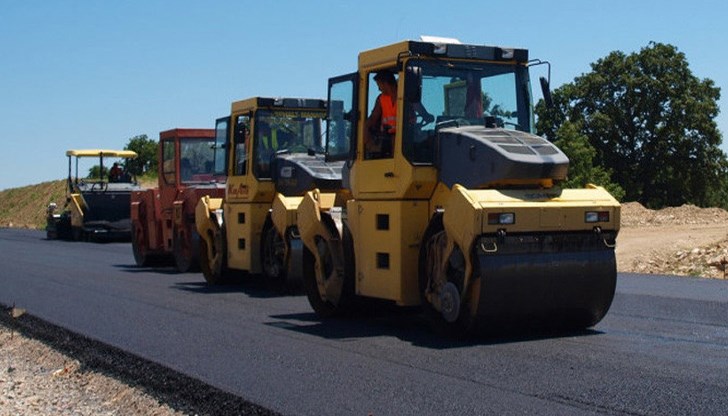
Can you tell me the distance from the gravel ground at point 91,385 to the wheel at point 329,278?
2427mm

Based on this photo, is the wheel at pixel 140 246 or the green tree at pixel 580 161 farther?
the green tree at pixel 580 161

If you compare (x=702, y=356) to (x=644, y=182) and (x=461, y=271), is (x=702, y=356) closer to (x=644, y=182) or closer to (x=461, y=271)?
(x=461, y=271)

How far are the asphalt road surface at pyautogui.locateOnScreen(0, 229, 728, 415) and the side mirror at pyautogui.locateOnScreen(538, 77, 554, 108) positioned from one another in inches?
81.7

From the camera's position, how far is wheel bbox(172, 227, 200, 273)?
1837 cm

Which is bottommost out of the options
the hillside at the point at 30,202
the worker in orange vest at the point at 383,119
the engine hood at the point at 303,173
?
the hillside at the point at 30,202

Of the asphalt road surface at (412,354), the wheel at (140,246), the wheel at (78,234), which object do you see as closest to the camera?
the asphalt road surface at (412,354)

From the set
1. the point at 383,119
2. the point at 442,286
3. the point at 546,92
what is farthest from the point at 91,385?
the point at 546,92

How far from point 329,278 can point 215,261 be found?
200 inches

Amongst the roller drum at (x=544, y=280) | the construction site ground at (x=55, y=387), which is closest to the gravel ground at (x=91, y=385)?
the construction site ground at (x=55, y=387)

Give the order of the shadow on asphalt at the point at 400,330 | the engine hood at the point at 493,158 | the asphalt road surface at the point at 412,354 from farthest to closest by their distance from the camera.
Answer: the shadow on asphalt at the point at 400,330, the engine hood at the point at 493,158, the asphalt road surface at the point at 412,354

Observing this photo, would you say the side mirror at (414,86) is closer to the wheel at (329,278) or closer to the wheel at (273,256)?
the wheel at (329,278)

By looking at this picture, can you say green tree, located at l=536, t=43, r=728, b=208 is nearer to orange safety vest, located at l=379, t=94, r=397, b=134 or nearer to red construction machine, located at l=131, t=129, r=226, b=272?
red construction machine, located at l=131, t=129, r=226, b=272

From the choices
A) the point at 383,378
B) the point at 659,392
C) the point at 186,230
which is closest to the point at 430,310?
the point at 383,378

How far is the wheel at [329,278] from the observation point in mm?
11031
